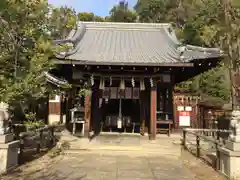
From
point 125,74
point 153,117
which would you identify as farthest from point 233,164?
point 125,74

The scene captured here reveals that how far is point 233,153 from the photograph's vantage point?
21.5ft

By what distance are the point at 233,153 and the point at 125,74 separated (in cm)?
662

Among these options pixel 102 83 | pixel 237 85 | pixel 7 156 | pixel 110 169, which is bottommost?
pixel 110 169

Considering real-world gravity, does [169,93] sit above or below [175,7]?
below

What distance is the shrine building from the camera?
11484 millimetres

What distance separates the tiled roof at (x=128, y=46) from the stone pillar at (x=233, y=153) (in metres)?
4.90

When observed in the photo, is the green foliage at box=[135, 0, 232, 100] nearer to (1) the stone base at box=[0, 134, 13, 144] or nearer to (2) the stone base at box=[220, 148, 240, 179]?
(2) the stone base at box=[220, 148, 240, 179]

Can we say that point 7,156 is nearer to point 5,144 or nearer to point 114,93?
point 5,144

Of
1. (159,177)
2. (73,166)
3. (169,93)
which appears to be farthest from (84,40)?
(159,177)

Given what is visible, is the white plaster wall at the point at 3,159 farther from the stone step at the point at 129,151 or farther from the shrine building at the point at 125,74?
the shrine building at the point at 125,74

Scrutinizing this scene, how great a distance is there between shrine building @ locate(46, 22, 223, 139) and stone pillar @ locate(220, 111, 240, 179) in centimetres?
477

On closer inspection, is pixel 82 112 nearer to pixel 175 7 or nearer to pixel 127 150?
pixel 127 150

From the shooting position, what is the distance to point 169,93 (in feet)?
44.3

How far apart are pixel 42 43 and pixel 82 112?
6919mm
